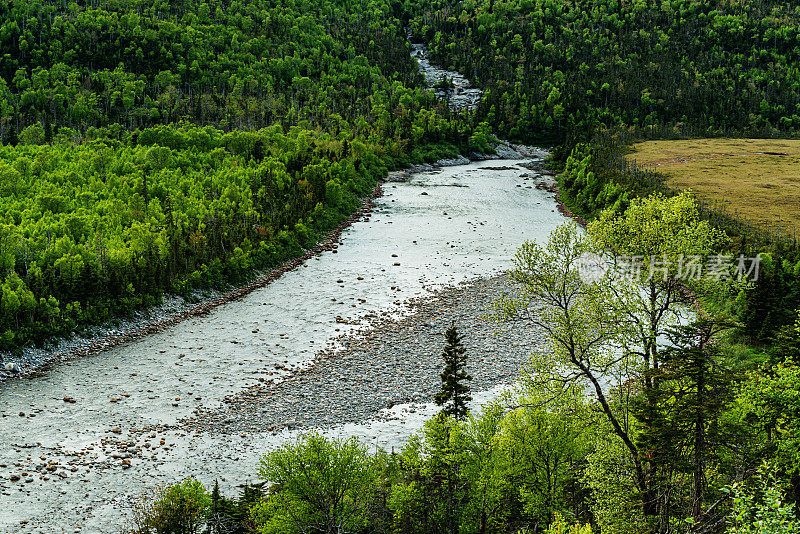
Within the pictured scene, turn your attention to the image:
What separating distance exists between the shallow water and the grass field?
93.8ft

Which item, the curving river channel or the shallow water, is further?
the curving river channel

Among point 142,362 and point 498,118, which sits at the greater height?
point 498,118

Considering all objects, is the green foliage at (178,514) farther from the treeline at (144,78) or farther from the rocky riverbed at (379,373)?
the treeline at (144,78)

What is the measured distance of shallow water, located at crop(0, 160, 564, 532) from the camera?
31969 mm

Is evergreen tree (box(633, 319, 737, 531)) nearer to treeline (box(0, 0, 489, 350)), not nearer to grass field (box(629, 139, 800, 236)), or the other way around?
treeline (box(0, 0, 489, 350))

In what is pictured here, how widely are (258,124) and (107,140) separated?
40717 millimetres

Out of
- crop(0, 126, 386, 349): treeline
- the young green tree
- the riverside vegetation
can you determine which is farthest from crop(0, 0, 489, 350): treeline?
the young green tree

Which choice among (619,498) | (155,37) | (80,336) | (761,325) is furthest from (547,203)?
(155,37)

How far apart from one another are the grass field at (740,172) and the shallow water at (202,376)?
93.8 feet

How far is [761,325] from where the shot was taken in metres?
48.5

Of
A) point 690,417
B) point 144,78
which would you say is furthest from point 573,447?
point 144,78

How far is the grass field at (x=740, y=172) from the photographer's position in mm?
88812

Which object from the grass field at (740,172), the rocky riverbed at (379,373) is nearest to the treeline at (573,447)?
the rocky riverbed at (379,373)

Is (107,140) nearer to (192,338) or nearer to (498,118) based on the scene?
(192,338)
